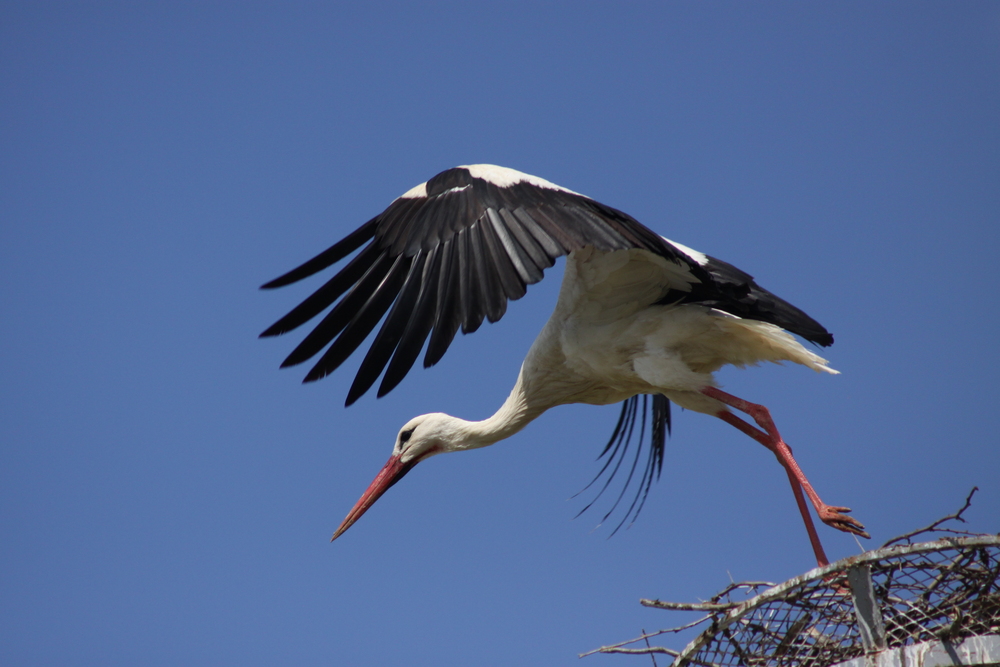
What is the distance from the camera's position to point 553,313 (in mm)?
4680

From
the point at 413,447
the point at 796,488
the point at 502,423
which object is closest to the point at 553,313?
the point at 502,423

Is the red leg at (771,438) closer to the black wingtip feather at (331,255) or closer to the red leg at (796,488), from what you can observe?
the red leg at (796,488)

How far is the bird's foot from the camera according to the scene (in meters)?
3.94

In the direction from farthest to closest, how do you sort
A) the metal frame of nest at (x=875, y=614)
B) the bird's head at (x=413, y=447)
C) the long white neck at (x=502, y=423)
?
the bird's head at (x=413, y=447) < the long white neck at (x=502, y=423) < the metal frame of nest at (x=875, y=614)

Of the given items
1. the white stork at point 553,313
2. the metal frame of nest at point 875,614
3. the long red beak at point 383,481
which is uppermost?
the white stork at point 553,313

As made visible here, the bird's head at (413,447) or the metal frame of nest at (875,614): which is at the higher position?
the bird's head at (413,447)

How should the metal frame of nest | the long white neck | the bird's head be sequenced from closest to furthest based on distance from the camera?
the metal frame of nest → the long white neck → the bird's head

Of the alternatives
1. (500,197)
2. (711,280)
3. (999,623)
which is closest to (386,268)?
(500,197)

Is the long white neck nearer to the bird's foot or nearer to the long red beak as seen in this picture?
the long red beak

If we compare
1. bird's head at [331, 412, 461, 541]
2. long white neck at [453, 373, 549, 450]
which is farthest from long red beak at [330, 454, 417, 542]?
long white neck at [453, 373, 549, 450]

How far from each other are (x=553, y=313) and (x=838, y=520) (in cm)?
161

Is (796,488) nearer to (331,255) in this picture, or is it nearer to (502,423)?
(502,423)

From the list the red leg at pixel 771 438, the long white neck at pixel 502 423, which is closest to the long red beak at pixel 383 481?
the long white neck at pixel 502 423

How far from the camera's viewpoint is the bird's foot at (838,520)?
3.94 m
